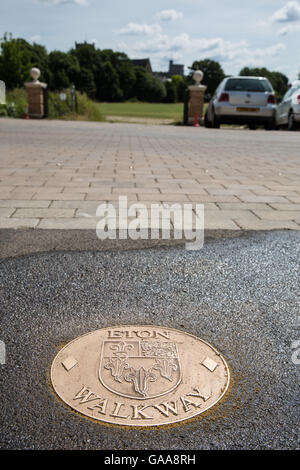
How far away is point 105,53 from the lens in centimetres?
9125

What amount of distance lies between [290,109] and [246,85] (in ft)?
6.33

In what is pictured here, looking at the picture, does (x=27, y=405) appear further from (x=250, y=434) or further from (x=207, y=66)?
(x=207, y=66)

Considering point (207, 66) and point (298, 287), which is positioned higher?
point (207, 66)

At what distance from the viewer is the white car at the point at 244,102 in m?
16.2

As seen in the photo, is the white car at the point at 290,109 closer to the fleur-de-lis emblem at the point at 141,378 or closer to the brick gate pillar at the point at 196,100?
the brick gate pillar at the point at 196,100

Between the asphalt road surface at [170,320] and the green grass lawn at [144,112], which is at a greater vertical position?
the green grass lawn at [144,112]

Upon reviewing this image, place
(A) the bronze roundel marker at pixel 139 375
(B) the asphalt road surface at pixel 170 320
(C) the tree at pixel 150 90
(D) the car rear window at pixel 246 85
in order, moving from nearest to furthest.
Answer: (B) the asphalt road surface at pixel 170 320, (A) the bronze roundel marker at pixel 139 375, (D) the car rear window at pixel 246 85, (C) the tree at pixel 150 90

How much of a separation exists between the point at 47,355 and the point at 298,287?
5.69ft

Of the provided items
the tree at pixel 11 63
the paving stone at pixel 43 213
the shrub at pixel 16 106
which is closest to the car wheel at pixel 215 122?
the shrub at pixel 16 106

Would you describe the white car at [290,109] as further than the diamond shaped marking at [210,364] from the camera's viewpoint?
Yes

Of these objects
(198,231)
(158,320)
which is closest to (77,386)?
(158,320)

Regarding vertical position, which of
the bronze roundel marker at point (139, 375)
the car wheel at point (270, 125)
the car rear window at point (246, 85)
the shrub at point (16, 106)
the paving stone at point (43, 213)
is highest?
the car rear window at point (246, 85)

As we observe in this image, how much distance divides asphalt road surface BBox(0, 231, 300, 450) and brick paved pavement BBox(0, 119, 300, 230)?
830 millimetres

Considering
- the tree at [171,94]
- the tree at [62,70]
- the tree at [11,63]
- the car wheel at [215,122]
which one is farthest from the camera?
the tree at [171,94]
